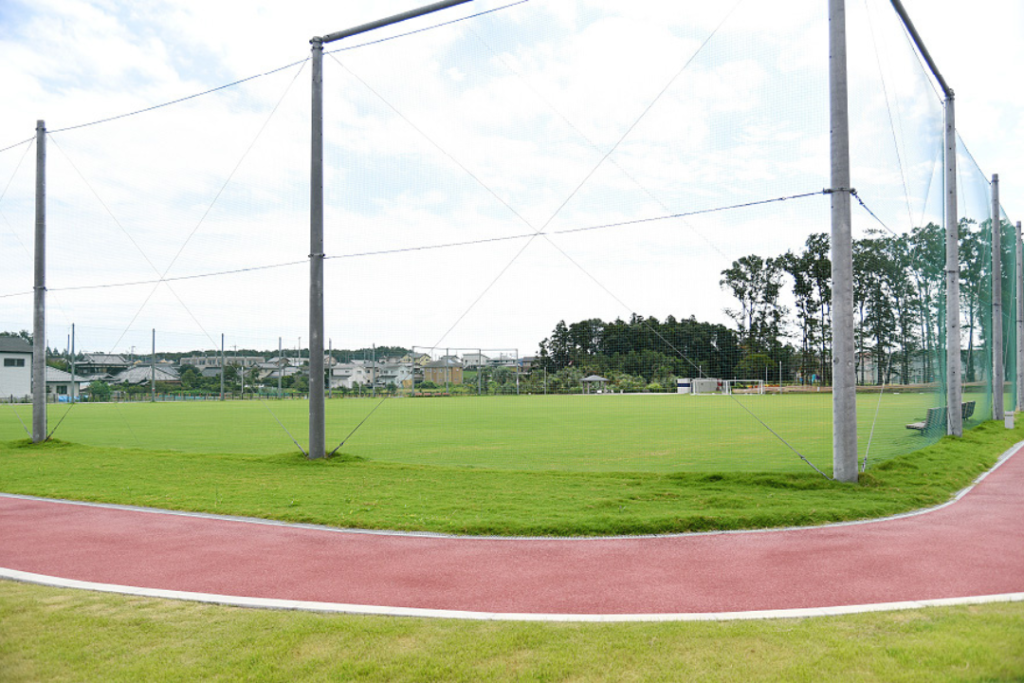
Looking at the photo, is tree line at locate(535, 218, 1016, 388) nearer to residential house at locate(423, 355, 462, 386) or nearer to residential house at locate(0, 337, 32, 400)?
residential house at locate(423, 355, 462, 386)

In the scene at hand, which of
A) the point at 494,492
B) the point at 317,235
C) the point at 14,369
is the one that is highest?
the point at 317,235

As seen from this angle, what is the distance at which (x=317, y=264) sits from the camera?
40.3ft

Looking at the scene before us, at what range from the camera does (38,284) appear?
15.2 metres

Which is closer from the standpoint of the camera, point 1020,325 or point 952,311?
point 952,311

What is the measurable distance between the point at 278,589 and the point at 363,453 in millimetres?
9350

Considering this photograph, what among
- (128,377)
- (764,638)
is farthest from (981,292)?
(128,377)

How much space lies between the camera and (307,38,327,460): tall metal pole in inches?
474

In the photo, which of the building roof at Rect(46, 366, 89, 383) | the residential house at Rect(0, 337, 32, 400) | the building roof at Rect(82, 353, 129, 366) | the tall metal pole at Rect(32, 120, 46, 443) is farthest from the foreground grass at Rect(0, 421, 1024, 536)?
the building roof at Rect(46, 366, 89, 383)

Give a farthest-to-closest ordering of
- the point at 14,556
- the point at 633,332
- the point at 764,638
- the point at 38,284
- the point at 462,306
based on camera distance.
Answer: the point at 633,332 → the point at 38,284 → the point at 462,306 → the point at 14,556 → the point at 764,638

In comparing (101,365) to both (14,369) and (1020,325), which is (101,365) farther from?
(1020,325)

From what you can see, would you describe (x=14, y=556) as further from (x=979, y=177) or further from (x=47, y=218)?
(x=979, y=177)

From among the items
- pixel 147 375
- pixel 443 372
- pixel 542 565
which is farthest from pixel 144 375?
pixel 542 565

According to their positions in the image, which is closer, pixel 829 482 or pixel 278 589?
pixel 278 589

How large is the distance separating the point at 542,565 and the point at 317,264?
8358mm
